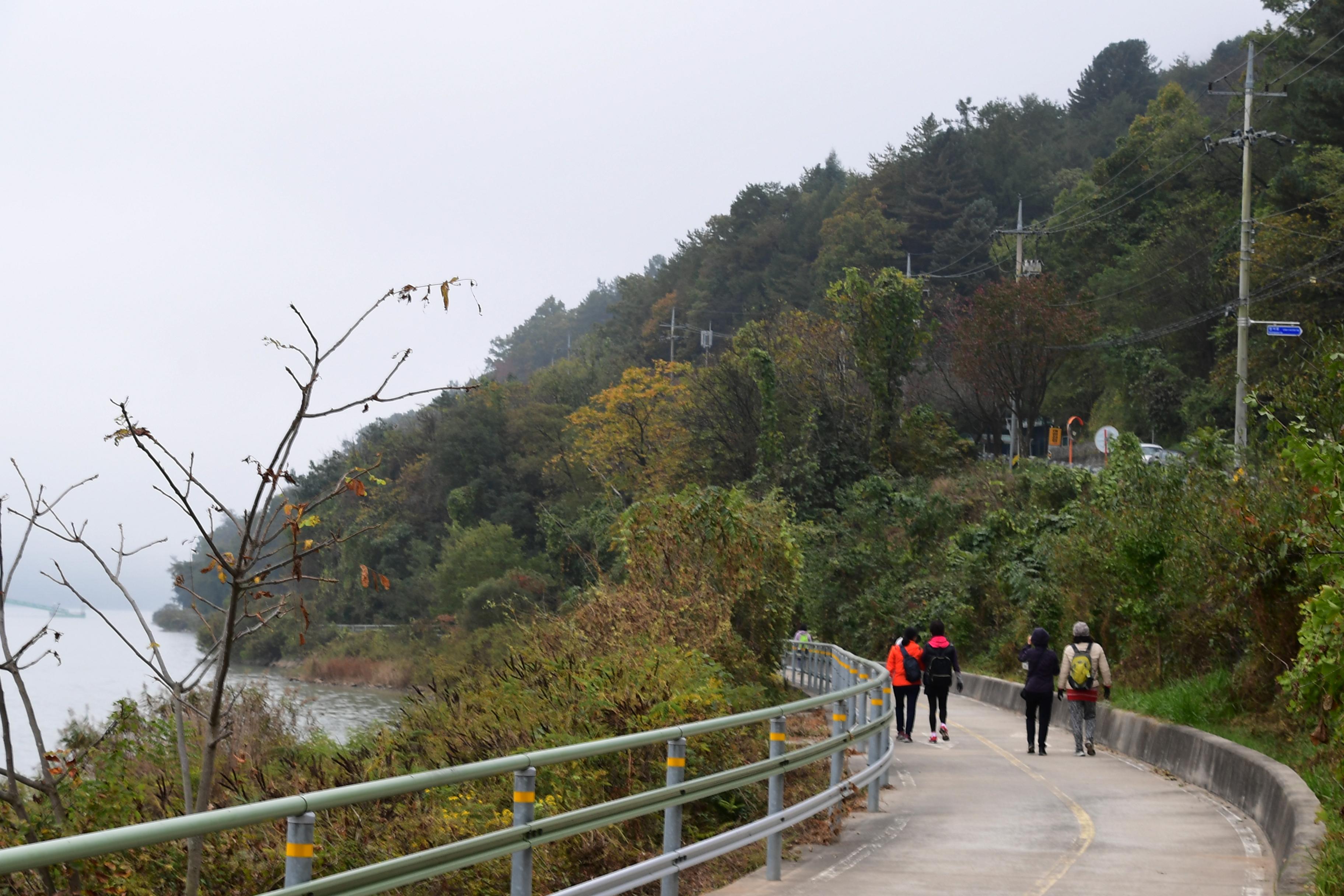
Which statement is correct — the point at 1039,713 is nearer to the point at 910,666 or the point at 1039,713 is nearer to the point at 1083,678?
the point at 1083,678

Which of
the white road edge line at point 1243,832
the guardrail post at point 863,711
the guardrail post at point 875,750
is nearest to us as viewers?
the white road edge line at point 1243,832

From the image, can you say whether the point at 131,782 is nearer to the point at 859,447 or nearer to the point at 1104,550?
the point at 1104,550

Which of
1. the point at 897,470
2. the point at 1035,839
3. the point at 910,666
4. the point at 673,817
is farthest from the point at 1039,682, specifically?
the point at 897,470

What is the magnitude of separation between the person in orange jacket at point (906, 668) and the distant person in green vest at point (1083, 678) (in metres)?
1.90

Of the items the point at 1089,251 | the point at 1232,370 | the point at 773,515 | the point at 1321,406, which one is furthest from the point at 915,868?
the point at 1089,251

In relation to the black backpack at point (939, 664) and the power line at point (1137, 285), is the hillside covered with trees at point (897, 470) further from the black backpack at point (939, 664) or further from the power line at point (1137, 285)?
the black backpack at point (939, 664)

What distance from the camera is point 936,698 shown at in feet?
62.6

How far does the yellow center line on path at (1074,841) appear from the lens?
963 centimetres

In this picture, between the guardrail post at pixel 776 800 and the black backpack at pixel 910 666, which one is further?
the black backpack at pixel 910 666

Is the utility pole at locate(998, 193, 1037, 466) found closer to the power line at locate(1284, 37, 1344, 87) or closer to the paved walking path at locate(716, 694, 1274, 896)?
the power line at locate(1284, 37, 1344, 87)

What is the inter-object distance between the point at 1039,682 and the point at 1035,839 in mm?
6688

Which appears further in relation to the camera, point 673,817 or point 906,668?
point 906,668

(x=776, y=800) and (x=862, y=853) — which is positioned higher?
(x=776, y=800)

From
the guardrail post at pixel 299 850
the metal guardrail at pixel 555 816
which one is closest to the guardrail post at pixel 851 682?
the metal guardrail at pixel 555 816
